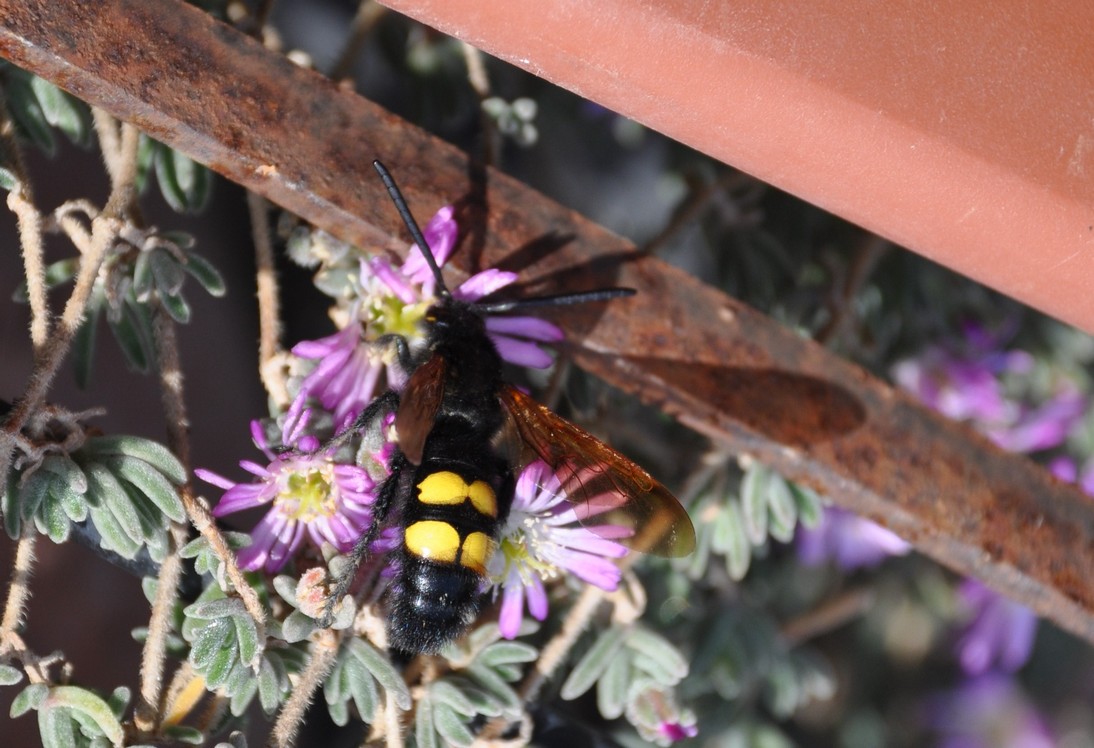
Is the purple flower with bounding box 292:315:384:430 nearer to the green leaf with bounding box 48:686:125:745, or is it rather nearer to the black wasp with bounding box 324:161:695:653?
the black wasp with bounding box 324:161:695:653

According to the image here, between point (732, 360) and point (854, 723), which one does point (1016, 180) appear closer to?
point (732, 360)

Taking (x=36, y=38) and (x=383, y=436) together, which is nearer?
(x=36, y=38)

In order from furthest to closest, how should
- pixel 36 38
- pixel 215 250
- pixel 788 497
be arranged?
pixel 215 250 → pixel 788 497 → pixel 36 38

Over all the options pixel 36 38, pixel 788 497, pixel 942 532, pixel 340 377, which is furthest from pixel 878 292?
pixel 36 38

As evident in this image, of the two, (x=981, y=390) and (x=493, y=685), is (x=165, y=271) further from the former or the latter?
(x=981, y=390)

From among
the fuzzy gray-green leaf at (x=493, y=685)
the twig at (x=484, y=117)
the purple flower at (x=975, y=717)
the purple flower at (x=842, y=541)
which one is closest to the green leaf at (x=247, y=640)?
the fuzzy gray-green leaf at (x=493, y=685)

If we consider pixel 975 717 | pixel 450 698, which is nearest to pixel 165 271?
pixel 450 698

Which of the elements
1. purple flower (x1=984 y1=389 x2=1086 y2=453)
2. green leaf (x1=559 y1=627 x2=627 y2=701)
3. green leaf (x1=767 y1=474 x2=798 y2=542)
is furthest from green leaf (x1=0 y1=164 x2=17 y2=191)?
purple flower (x1=984 y1=389 x2=1086 y2=453)
